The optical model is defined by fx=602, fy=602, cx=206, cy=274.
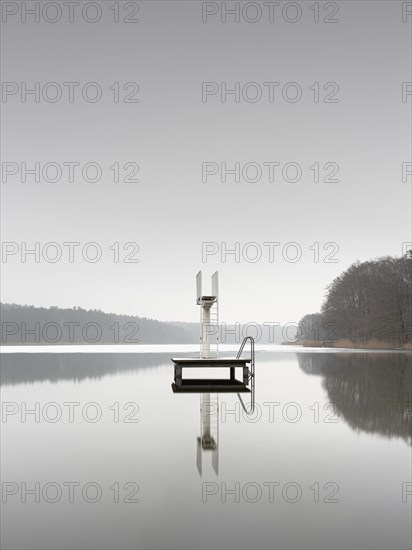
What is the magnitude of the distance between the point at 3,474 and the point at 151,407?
6.25 m

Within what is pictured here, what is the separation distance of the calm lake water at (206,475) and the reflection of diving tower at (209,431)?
0.04m

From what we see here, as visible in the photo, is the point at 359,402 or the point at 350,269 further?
the point at 350,269

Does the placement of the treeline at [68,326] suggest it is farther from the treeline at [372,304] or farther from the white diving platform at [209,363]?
the white diving platform at [209,363]

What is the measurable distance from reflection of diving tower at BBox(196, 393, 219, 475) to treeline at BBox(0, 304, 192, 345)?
397ft

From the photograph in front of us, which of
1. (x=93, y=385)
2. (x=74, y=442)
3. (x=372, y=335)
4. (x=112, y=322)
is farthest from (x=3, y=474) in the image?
(x=112, y=322)

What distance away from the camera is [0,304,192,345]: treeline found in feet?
449

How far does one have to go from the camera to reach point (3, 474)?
20.5ft

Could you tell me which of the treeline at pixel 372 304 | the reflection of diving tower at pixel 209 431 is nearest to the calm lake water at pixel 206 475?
the reflection of diving tower at pixel 209 431

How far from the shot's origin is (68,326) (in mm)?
143375

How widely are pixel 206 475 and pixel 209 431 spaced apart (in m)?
3.07

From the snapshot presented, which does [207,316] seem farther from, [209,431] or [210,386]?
[209,431]

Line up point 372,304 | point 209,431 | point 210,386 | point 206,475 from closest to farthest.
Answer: point 206,475
point 209,431
point 210,386
point 372,304

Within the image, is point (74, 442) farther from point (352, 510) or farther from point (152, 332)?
point (152, 332)

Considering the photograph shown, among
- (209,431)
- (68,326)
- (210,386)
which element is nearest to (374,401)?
(209,431)
